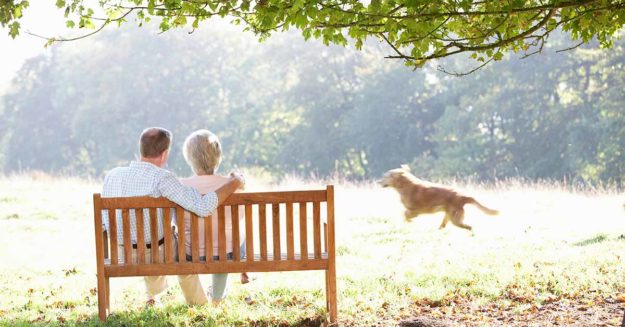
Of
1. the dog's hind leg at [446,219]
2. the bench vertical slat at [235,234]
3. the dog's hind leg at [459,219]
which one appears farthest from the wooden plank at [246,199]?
the dog's hind leg at [446,219]

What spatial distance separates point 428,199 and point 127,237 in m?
6.35

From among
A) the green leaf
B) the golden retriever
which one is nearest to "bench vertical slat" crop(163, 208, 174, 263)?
the green leaf

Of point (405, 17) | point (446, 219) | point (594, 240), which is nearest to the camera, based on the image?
point (405, 17)

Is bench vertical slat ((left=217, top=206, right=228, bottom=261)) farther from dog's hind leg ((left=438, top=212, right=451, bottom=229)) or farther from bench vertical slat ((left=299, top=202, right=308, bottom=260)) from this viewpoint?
dog's hind leg ((left=438, top=212, right=451, bottom=229))

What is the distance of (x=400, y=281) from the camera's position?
22.6 ft

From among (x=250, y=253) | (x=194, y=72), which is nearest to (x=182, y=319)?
(x=250, y=253)

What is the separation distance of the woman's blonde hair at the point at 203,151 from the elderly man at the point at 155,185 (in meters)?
0.23

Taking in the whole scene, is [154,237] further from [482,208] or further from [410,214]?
[410,214]

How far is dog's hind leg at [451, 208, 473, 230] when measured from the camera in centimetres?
1069

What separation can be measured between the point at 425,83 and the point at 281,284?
4044cm

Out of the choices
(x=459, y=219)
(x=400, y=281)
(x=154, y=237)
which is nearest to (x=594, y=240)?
(x=459, y=219)

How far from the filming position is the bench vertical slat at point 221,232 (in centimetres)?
521

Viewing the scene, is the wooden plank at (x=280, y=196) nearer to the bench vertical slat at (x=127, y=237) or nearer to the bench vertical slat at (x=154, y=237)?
the bench vertical slat at (x=154, y=237)

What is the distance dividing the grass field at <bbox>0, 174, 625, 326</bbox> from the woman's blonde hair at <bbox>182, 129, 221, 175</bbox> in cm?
95
